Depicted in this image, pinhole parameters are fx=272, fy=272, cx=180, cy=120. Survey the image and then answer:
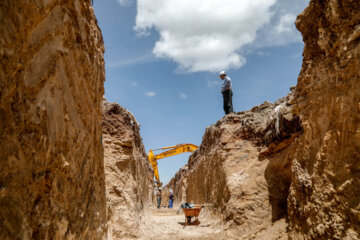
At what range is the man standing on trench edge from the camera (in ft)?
36.0

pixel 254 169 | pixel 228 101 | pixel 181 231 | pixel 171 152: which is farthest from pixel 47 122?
pixel 171 152

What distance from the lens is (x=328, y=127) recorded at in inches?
137

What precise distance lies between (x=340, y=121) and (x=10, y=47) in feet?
10.9

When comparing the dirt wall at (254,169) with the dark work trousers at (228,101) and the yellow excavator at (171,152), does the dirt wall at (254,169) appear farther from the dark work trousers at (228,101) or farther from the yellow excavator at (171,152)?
the yellow excavator at (171,152)

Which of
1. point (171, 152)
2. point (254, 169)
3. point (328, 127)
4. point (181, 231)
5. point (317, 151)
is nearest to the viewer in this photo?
point (328, 127)

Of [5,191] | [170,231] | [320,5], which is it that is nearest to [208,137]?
[170,231]

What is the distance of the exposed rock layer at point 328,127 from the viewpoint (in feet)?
9.84

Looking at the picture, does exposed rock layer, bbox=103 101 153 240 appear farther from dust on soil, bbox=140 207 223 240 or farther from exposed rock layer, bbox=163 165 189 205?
exposed rock layer, bbox=163 165 189 205

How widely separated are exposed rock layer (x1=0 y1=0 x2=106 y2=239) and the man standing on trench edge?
27.8ft

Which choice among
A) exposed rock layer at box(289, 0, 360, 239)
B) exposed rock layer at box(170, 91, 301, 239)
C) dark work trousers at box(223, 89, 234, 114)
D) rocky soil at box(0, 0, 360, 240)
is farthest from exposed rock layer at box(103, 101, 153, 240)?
dark work trousers at box(223, 89, 234, 114)

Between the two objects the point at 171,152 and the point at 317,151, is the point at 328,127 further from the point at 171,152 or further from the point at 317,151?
the point at 171,152

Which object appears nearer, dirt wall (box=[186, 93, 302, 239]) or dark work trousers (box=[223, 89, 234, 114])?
dirt wall (box=[186, 93, 302, 239])

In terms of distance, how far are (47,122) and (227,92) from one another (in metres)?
9.69

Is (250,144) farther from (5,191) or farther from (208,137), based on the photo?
(5,191)
